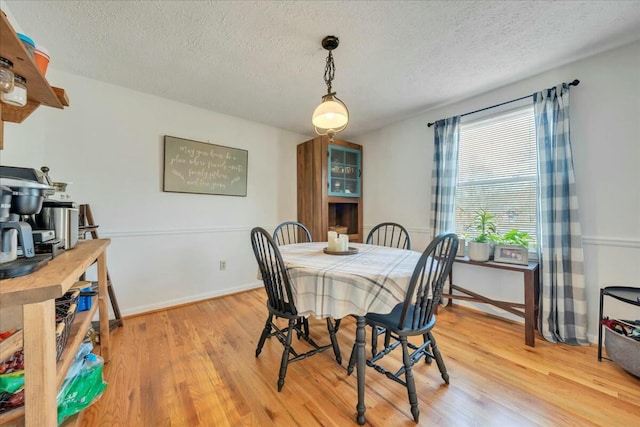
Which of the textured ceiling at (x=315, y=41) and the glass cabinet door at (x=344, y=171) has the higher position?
the textured ceiling at (x=315, y=41)

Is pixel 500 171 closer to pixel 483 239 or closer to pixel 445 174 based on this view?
pixel 445 174

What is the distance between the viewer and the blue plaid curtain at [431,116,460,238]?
2623 mm

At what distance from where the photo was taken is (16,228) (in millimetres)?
768

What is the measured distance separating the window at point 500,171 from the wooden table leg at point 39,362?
120 inches

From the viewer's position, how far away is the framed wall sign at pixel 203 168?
102 inches

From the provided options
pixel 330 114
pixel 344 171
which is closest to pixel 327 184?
pixel 344 171

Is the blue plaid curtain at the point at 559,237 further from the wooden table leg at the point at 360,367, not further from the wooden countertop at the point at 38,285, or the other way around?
the wooden countertop at the point at 38,285

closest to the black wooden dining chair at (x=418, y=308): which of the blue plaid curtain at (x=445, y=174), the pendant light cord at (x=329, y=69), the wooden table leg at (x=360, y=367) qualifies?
the wooden table leg at (x=360, y=367)

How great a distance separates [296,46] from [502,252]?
2355mm

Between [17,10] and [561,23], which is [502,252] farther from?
[17,10]

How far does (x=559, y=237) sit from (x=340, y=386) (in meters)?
1.98

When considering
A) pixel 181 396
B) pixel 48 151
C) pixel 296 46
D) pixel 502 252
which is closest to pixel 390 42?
pixel 296 46

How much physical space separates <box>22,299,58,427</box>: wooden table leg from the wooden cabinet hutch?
2602mm

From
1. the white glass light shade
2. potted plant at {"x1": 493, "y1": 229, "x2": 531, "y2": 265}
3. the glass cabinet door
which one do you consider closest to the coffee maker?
the white glass light shade
